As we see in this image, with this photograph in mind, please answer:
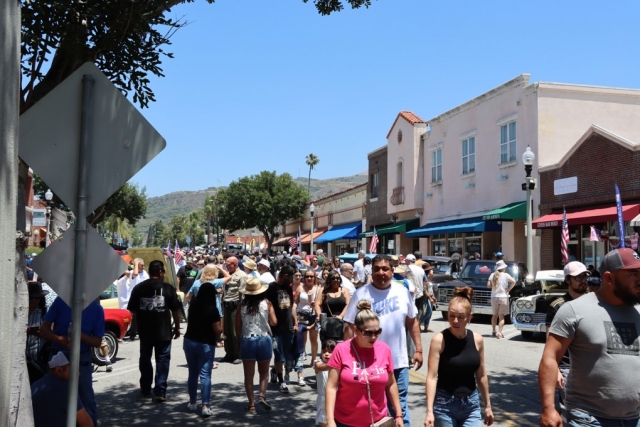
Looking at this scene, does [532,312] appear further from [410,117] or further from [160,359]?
[410,117]

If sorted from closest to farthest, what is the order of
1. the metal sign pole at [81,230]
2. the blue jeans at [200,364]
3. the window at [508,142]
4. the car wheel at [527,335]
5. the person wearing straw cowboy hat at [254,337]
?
the metal sign pole at [81,230] < the blue jeans at [200,364] < the person wearing straw cowboy hat at [254,337] < the car wheel at [527,335] < the window at [508,142]

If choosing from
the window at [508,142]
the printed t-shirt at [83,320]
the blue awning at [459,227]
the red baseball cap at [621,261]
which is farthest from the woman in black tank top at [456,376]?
the window at [508,142]

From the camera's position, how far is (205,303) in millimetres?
8867

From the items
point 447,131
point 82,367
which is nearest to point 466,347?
point 82,367

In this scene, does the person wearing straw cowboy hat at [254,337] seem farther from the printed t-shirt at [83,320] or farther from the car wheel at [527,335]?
the car wheel at [527,335]

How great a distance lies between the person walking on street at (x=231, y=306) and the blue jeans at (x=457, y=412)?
7.08 meters

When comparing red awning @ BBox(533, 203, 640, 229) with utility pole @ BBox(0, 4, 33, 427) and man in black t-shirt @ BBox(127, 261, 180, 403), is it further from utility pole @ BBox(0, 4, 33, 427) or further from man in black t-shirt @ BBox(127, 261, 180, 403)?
utility pole @ BBox(0, 4, 33, 427)

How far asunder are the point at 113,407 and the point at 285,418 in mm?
2370

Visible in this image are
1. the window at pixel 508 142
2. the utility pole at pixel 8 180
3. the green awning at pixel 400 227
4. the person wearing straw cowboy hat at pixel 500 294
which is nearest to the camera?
the utility pole at pixel 8 180

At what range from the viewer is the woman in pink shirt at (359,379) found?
203 inches

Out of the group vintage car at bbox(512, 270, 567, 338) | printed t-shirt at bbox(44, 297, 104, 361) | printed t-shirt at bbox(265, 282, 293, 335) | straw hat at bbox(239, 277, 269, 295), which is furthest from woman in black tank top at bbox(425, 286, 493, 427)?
vintage car at bbox(512, 270, 567, 338)

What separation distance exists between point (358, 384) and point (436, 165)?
3228 cm

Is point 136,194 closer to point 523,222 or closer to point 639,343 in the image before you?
point 523,222

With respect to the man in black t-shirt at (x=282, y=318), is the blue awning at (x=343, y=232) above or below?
above
